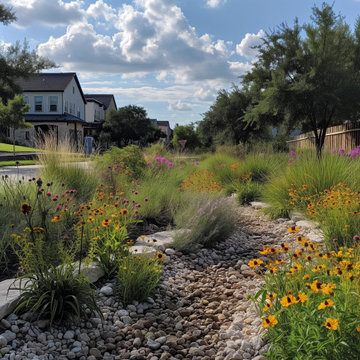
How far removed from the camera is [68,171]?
22.0 feet

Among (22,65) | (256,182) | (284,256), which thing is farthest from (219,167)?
(22,65)

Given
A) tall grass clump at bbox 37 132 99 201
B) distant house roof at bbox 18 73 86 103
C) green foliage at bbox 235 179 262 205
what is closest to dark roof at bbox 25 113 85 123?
distant house roof at bbox 18 73 86 103

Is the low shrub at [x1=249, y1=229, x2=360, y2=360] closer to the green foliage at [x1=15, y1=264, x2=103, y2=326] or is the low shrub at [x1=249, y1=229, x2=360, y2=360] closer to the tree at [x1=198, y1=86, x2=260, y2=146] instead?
the green foliage at [x1=15, y1=264, x2=103, y2=326]

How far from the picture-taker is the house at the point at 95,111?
41.4 meters

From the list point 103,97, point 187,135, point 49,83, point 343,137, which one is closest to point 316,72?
point 343,137

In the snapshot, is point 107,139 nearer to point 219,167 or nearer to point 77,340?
point 219,167

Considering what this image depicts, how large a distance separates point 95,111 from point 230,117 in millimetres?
23460

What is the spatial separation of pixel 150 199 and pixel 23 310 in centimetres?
306

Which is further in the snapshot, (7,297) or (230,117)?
(230,117)

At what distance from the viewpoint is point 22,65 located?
58.8 feet

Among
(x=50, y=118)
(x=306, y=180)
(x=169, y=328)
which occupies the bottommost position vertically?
(x=169, y=328)

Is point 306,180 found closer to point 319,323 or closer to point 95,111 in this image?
point 319,323

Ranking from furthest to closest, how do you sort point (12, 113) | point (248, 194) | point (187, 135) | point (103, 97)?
point (103, 97), point (187, 135), point (12, 113), point (248, 194)

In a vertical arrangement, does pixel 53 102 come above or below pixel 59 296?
above
